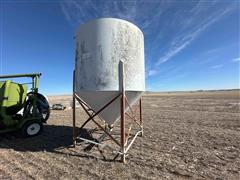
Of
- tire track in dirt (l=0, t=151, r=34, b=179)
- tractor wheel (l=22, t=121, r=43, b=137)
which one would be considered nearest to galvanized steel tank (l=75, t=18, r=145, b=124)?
tire track in dirt (l=0, t=151, r=34, b=179)

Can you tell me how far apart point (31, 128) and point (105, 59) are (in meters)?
4.60

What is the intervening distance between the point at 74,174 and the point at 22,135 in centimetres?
417

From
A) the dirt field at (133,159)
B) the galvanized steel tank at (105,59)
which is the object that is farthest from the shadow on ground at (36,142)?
the galvanized steel tank at (105,59)

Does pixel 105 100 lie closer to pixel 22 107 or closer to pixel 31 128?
pixel 31 128

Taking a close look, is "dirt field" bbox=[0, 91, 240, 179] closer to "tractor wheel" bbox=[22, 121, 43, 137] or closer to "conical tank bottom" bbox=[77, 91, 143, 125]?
"tractor wheel" bbox=[22, 121, 43, 137]

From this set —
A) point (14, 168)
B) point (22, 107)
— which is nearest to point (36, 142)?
point (22, 107)

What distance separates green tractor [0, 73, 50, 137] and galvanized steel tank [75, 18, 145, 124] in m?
3.13

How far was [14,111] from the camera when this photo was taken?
26.1 feet

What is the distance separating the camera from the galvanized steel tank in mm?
5441

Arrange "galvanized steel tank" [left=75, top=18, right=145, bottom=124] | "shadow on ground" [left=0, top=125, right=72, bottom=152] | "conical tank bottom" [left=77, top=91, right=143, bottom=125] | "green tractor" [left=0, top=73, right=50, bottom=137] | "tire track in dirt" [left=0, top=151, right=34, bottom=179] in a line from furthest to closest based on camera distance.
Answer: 1. "green tractor" [left=0, top=73, right=50, bottom=137]
2. "shadow on ground" [left=0, top=125, right=72, bottom=152]
3. "conical tank bottom" [left=77, top=91, right=143, bottom=125]
4. "galvanized steel tank" [left=75, top=18, right=145, bottom=124]
5. "tire track in dirt" [left=0, top=151, right=34, bottom=179]

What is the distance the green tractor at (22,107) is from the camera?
24.2 feet

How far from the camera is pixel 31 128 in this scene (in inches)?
303

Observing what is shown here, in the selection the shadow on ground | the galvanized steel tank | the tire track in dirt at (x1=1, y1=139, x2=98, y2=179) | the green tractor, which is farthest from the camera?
the green tractor

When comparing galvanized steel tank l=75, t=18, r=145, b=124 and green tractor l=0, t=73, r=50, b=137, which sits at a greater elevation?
galvanized steel tank l=75, t=18, r=145, b=124
